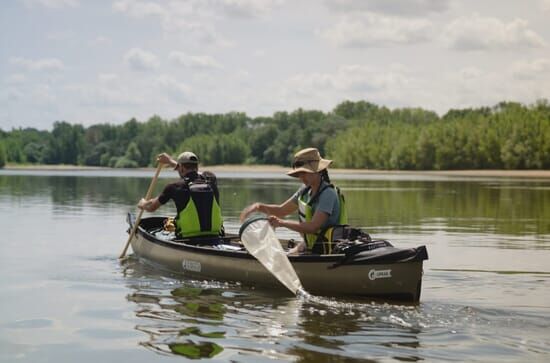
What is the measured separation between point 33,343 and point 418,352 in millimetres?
4160

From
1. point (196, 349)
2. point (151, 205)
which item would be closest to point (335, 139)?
point (151, 205)

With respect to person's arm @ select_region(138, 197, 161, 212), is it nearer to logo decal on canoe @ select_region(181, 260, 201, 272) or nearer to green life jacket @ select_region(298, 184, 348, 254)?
logo decal on canoe @ select_region(181, 260, 201, 272)

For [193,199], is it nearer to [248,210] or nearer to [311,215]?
[248,210]

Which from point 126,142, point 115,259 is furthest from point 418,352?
point 126,142

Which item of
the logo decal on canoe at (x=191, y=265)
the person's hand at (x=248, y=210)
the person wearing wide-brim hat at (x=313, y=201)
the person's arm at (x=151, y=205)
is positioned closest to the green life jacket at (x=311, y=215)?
the person wearing wide-brim hat at (x=313, y=201)

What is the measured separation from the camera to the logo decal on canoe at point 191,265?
13.0 meters

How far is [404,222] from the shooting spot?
24031mm

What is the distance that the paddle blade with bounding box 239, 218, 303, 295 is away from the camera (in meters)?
11.2

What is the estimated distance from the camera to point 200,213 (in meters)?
13.6

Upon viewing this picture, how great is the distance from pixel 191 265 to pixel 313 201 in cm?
290

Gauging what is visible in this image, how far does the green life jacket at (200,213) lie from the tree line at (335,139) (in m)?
79.9

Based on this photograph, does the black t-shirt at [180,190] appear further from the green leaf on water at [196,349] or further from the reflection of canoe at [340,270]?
the green leaf on water at [196,349]

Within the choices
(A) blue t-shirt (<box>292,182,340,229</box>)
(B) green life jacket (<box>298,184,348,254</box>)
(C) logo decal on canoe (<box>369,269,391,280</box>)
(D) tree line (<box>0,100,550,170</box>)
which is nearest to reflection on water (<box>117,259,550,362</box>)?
(C) logo decal on canoe (<box>369,269,391,280</box>)

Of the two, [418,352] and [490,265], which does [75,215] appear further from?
[418,352]
